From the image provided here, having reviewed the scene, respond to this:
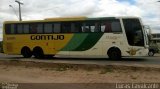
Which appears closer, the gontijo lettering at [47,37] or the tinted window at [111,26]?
the tinted window at [111,26]

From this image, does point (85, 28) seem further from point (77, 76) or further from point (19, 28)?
point (77, 76)

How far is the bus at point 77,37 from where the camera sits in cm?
2703

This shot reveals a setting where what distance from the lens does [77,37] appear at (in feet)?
94.0

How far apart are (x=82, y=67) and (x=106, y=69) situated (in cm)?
173

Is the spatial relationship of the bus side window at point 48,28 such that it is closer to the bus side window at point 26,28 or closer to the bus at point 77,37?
the bus at point 77,37

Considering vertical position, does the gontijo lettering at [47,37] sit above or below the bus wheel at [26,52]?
above

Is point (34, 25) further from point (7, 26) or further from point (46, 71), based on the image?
point (46, 71)

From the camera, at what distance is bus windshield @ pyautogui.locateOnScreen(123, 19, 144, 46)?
1057 inches

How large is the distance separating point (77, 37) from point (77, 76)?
9849mm

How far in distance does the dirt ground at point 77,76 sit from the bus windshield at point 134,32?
22.9 feet

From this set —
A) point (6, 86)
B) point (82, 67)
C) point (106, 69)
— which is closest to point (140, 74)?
point (106, 69)

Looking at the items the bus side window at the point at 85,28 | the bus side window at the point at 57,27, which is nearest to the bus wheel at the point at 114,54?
the bus side window at the point at 85,28

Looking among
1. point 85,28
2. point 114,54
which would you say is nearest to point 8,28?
point 85,28

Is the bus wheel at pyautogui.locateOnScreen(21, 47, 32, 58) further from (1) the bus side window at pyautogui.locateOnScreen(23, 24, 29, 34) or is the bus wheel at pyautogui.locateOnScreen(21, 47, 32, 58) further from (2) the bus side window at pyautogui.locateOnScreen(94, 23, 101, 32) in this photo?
(2) the bus side window at pyautogui.locateOnScreen(94, 23, 101, 32)
